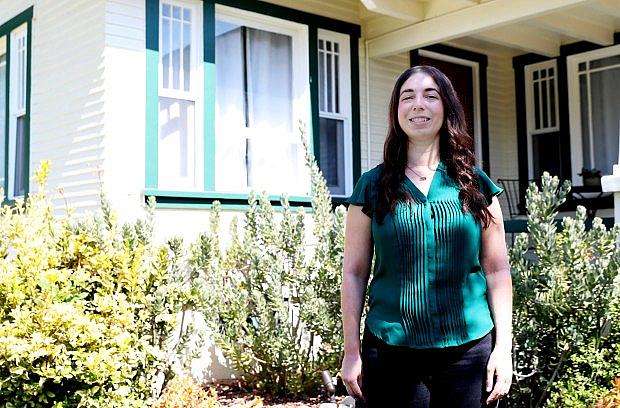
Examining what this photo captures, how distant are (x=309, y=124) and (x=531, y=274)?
3680mm

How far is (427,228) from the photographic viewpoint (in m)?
2.17

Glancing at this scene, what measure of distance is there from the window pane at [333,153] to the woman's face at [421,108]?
510 centimetres

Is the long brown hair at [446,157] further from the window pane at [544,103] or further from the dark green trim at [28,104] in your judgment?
the window pane at [544,103]

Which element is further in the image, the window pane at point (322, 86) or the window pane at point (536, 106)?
the window pane at point (536, 106)

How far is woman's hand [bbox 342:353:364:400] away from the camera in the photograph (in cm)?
224

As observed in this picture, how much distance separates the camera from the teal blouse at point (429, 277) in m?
2.13

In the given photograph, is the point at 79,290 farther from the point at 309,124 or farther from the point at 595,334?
the point at 309,124

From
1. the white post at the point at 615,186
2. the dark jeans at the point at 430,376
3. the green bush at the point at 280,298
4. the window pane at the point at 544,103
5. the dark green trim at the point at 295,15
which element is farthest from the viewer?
the window pane at the point at 544,103

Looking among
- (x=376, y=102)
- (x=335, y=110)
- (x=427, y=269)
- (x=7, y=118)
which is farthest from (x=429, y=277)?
(x=7, y=118)

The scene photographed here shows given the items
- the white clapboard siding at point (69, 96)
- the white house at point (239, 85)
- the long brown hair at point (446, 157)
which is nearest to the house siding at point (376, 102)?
the white house at point (239, 85)

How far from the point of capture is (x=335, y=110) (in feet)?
24.8

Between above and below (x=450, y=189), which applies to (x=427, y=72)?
above

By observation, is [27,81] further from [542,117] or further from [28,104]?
[542,117]

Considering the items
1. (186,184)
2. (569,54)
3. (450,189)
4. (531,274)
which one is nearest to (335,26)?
(186,184)
